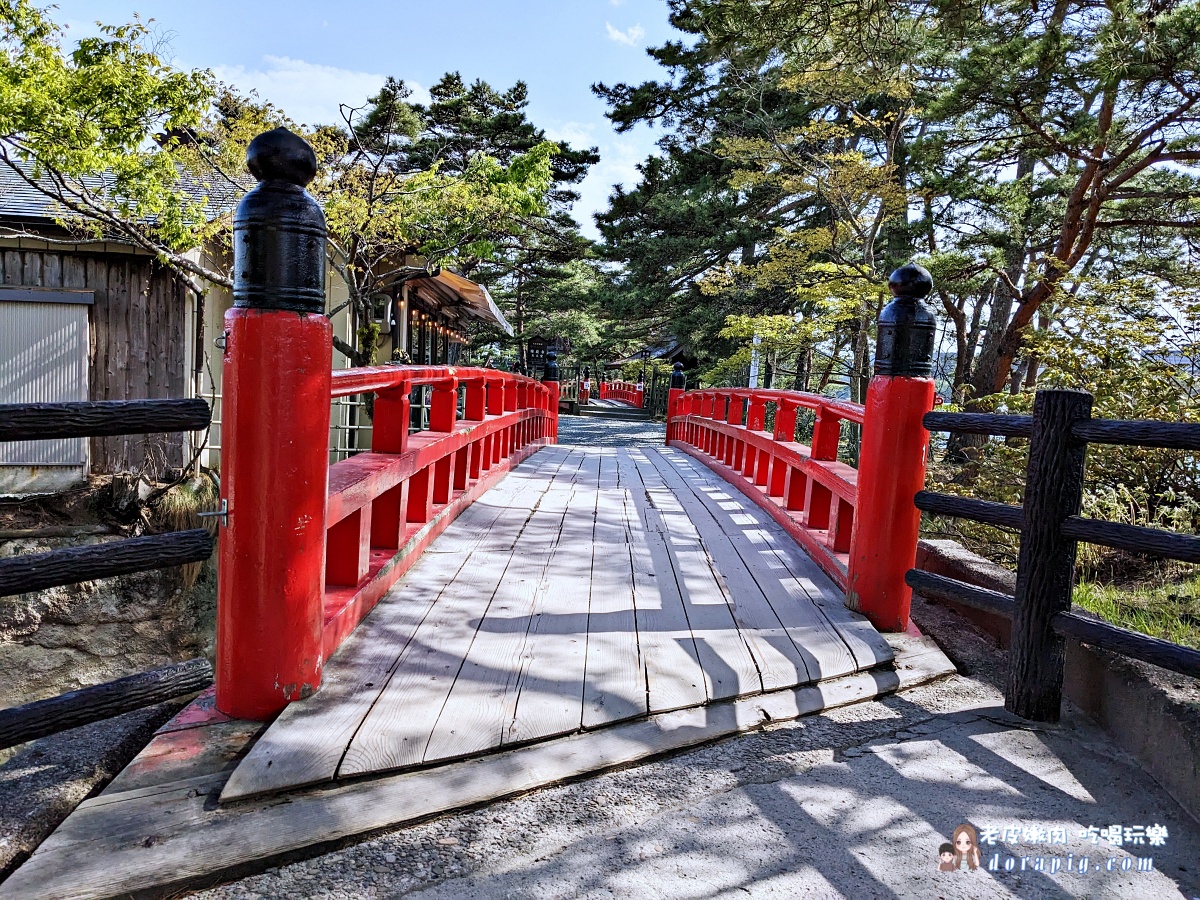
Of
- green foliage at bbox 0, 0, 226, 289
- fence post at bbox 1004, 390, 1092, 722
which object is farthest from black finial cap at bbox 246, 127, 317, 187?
green foliage at bbox 0, 0, 226, 289

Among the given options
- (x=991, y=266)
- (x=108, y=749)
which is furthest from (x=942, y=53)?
(x=108, y=749)

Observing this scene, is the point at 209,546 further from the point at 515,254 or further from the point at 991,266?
the point at 515,254

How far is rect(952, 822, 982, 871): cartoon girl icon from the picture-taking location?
1.52 m

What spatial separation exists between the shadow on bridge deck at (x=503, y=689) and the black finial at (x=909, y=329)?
980 mm

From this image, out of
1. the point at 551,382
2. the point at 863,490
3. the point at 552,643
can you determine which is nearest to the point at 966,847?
the point at 552,643

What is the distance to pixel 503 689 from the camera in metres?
2.05

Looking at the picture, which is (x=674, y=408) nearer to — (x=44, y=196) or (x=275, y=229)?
(x=44, y=196)

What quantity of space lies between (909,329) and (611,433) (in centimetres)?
1506

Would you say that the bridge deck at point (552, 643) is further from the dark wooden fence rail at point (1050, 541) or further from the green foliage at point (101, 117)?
the green foliage at point (101, 117)

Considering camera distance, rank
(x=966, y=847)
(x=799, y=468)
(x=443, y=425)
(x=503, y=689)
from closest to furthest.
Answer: (x=966, y=847) < (x=503, y=689) < (x=443, y=425) < (x=799, y=468)

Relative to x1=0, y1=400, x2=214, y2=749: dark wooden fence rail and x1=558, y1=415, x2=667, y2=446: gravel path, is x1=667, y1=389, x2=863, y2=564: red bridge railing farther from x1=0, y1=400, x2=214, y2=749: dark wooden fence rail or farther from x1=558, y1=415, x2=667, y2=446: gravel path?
x1=558, y1=415, x2=667, y2=446: gravel path

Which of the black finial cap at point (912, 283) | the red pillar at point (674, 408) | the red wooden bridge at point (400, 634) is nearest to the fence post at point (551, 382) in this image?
the red pillar at point (674, 408)

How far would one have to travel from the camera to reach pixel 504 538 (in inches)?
148

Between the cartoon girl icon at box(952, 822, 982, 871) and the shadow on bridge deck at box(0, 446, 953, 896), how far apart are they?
22.5 inches
